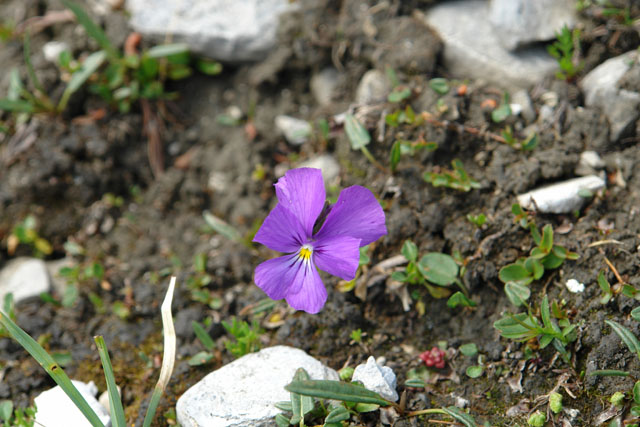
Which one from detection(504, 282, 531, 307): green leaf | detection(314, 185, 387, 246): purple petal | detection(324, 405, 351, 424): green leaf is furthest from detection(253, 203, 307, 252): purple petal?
detection(504, 282, 531, 307): green leaf

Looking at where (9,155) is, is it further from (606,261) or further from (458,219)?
(606,261)

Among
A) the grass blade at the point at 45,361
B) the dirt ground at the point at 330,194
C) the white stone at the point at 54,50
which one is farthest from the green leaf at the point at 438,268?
the white stone at the point at 54,50

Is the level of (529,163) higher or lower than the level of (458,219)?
higher

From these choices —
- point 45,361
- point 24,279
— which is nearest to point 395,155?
point 45,361

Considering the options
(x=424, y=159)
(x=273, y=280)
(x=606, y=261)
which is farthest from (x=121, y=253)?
(x=606, y=261)

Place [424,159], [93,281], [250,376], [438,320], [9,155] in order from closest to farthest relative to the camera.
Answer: [250,376], [438,320], [424,159], [93,281], [9,155]

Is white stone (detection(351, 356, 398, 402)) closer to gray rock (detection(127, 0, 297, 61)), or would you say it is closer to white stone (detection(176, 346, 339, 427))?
white stone (detection(176, 346, 339, 427))

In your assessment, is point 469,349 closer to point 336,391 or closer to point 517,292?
point 517,292
